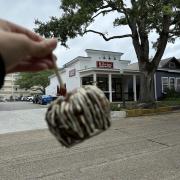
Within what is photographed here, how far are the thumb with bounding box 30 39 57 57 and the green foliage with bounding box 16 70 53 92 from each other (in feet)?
209

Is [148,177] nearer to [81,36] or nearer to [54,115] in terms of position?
[54,115]

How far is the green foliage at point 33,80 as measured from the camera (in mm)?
65938

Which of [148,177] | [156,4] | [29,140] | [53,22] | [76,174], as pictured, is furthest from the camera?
[53,22]

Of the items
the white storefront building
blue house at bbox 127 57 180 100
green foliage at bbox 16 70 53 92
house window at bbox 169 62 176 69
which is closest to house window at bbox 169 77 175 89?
blue house at bbox 127 57 180 100

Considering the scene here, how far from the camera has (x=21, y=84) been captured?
71.8 metres

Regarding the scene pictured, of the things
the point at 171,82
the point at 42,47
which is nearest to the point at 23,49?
the point at 42,47

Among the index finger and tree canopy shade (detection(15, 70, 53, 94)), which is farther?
tree canopy shade (detection(15, 70, 53, 94))

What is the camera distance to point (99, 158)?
7762mm

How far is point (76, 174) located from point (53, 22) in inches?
540

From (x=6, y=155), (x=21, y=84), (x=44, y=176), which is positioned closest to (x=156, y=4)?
(x=6, y=155)

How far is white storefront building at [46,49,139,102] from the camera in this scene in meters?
29.8

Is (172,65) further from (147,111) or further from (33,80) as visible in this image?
(33,80)

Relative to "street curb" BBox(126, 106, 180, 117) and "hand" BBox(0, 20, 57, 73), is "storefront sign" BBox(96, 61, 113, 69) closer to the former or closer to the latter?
"street curb" BBox(126, 106, 180, 117)

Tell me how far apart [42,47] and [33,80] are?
223 ft
